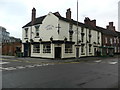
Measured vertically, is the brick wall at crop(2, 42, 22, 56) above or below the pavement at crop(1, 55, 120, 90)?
above

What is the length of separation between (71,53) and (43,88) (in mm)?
20570

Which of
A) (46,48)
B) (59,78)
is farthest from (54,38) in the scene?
(59,78)

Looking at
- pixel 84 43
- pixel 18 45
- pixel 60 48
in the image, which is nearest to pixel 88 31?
pixel 84 43

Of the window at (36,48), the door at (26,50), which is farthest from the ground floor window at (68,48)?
the door at (26,50)

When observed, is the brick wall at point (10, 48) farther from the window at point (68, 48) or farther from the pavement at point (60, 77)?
the pavement at point (60, 77)

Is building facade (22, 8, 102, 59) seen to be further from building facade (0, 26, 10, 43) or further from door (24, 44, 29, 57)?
building facade (0, 26, 10, 43)

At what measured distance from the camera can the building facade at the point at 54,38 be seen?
79.6ft

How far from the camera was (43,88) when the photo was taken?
5.82 metres

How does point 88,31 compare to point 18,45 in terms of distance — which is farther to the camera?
point 18,45

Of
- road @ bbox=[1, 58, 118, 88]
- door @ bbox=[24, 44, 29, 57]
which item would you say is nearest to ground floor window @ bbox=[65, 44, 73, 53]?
door @ bbox=[24, 44, 29, 57]

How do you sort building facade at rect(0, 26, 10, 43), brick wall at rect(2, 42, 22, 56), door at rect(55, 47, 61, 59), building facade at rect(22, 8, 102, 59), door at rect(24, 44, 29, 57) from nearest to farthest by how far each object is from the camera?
building facade at rect(22, 8, 102, 59)
door at rect(55, 47, 61, 59)
door at rect(24, 44, 29, 57)
brick wall at rect(2, 42, 22, 56)
building facade at rect(0, 26, 10, 43)

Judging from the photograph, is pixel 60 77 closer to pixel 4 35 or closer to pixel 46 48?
pixel 46 48

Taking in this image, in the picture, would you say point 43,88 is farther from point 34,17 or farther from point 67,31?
point 34,17

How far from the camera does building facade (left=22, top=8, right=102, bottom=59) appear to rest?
955 inches
